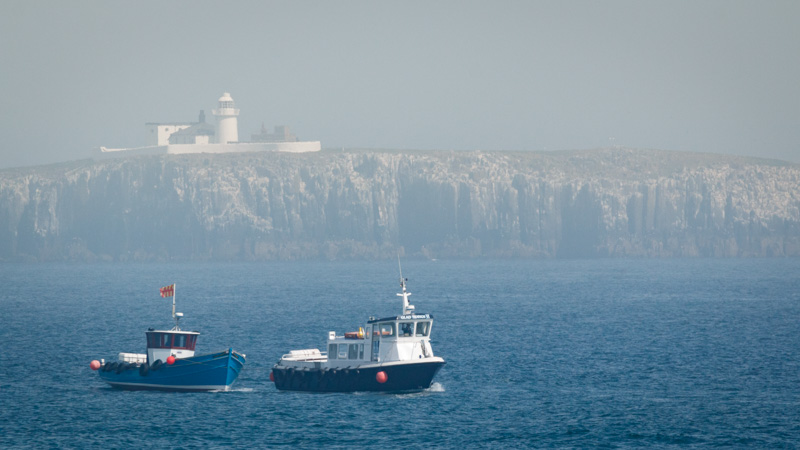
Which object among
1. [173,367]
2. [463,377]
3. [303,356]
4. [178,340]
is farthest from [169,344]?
[463,377]

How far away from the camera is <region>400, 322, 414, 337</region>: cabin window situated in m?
64.8

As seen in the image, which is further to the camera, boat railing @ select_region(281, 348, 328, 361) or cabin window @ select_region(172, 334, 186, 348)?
cabin window @ select_region(172, 334, 186, 348)

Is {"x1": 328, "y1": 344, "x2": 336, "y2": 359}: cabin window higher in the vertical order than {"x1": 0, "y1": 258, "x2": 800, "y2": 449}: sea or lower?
higher

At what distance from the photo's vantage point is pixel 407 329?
213 ft

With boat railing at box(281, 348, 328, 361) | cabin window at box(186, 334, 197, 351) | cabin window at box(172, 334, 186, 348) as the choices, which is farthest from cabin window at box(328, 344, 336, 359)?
cabin window at box(172, 334, 186, 348)

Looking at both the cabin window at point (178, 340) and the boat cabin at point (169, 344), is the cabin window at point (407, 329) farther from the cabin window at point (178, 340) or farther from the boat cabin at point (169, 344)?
the cabin window at point (178, 340)

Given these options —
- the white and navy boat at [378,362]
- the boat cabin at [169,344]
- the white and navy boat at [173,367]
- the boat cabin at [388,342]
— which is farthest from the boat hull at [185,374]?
the boat cabin at [388,342]

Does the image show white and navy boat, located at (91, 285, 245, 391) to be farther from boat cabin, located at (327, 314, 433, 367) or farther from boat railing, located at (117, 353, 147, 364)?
boat cabin, located at (327, 314, 433, 367)

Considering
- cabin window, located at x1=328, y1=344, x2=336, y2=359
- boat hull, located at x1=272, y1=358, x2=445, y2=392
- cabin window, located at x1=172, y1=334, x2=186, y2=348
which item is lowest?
boat hull, located at x1=272, y1=358, x2=445, y2=392

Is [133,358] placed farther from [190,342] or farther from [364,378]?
[364,378]

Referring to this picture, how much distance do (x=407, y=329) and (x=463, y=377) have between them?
377 inches

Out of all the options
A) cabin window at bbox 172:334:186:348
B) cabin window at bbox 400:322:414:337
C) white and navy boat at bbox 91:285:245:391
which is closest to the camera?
cabin window at bbox 400:322:414:337

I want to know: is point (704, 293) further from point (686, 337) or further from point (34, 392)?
point (34, 392)

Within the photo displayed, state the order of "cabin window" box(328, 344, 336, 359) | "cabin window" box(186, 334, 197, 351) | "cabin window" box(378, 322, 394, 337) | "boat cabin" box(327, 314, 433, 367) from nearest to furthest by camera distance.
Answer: "boat cabin" box(327, 314, 433, 367)
"cabin window" box(378, 322, 394, 337)
"cabin window" box(328, 344, 336, 359)
"cabin window" box(186, 334, 197, 351)
